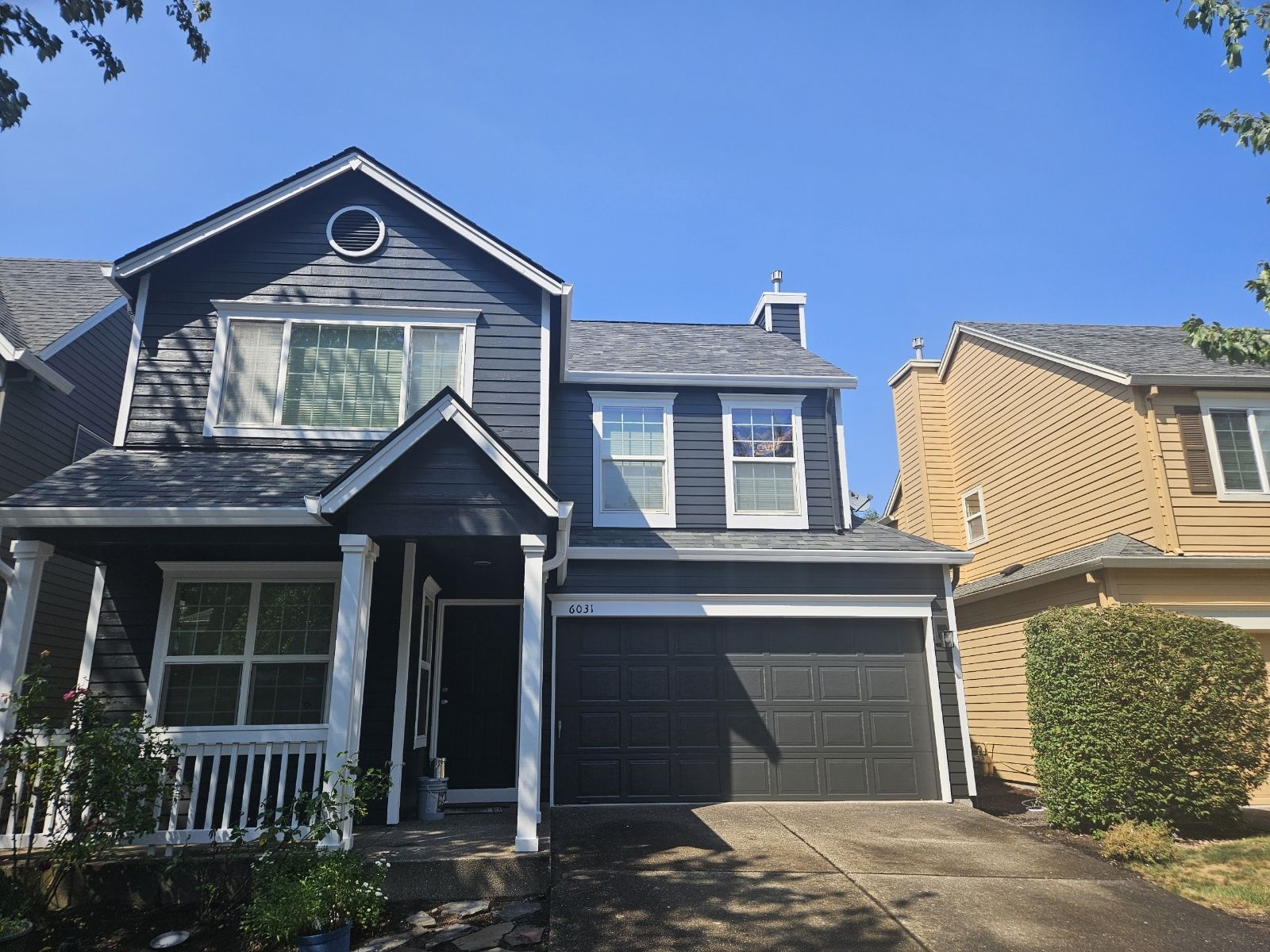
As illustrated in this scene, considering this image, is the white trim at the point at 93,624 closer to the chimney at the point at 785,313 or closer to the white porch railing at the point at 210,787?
the white porch railing at the point at 210,787

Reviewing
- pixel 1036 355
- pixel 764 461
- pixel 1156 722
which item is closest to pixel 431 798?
pixel 764 461

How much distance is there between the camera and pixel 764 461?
37.6ft

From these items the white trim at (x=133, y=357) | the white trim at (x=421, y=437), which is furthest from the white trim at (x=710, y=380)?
the white trim at (x=133, y=357)

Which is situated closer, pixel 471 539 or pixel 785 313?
pixel 471 539

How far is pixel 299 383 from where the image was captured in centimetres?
941

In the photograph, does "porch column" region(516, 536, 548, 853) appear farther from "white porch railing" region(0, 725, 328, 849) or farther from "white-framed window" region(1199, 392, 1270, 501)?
"white-framed window" region(1199, 392, 1270, 501)

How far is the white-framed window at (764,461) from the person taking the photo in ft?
36.8

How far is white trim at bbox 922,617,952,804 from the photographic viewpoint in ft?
32.9

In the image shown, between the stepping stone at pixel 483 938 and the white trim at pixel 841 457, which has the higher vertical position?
the white trim at pixel 841 457

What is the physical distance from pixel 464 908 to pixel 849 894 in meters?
2.75

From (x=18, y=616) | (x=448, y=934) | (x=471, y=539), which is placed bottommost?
(x=448, y=934)

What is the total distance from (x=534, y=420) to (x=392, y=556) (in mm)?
2218

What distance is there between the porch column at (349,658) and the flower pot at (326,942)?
4.67 ft

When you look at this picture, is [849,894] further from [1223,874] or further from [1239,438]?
[1239,438]
